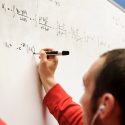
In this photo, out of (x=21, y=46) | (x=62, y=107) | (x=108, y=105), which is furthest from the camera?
(x=62, y=107)

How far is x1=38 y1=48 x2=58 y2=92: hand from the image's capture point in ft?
3.42

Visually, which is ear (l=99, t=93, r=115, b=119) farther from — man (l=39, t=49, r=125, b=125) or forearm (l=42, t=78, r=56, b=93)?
forearm (l=42, t=78, r=56, b=93)

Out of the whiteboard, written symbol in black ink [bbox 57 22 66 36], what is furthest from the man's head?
written symbol in black ink [bbox 57 22 66 36]

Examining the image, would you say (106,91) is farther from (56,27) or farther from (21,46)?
(56,27)

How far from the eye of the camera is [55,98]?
42.7 inches

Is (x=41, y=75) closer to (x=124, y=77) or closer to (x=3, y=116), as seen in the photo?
(x=3, y=116)

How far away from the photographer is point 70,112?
43.8 inches

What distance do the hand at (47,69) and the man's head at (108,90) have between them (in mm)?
251

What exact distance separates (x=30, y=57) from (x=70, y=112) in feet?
0.72

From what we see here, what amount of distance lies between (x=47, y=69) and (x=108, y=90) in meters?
0.33

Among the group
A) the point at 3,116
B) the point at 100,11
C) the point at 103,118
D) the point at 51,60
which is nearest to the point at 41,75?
the point at 51,60

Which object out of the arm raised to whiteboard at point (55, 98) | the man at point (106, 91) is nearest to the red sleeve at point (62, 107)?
the arm raised to whiteboard at point (55, 98)

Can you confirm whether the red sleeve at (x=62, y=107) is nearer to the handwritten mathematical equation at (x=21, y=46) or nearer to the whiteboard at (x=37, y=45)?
the whiteboard at (x=37, y=45)

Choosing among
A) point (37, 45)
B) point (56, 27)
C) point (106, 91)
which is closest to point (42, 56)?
point (37, 45)
